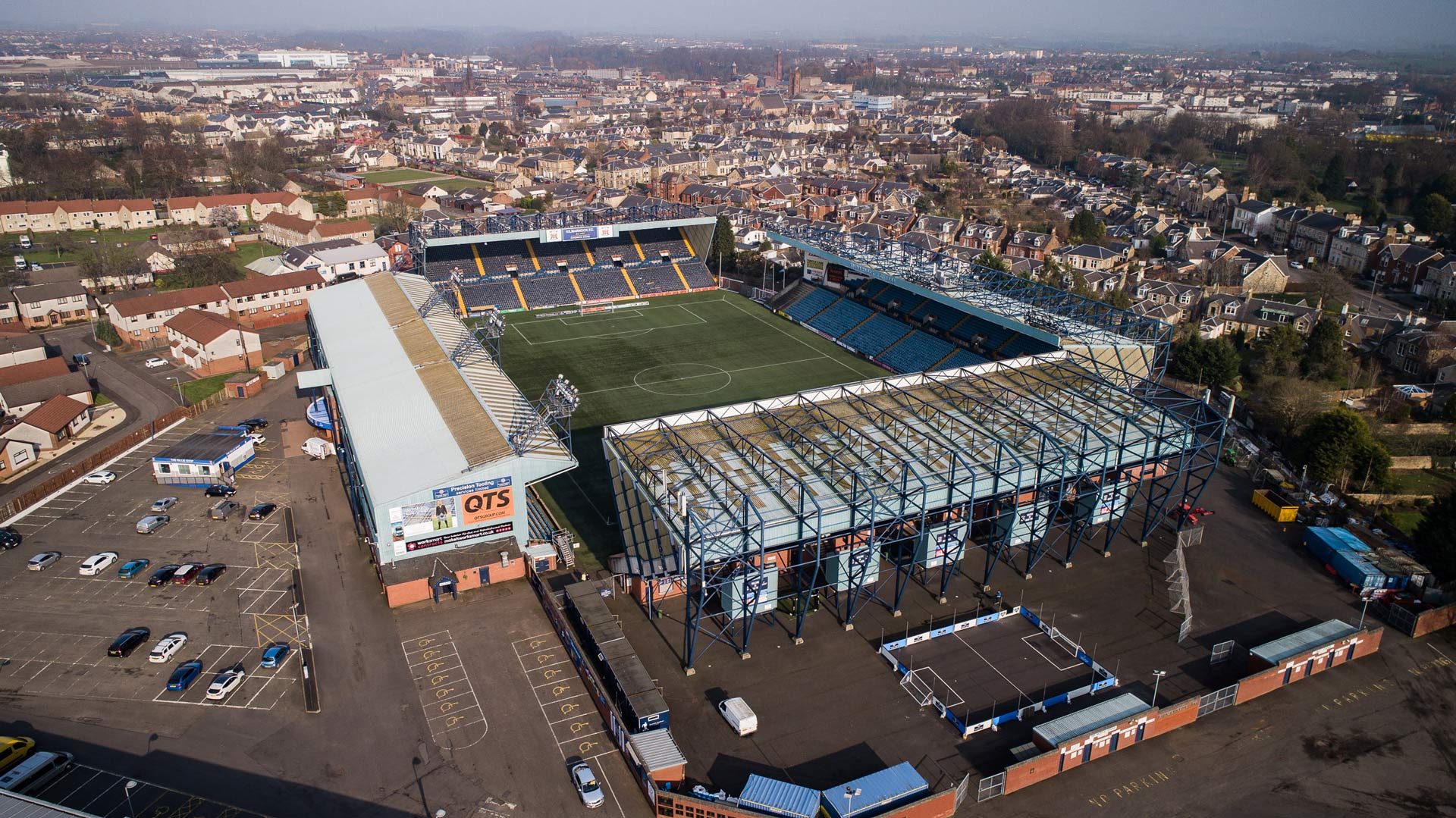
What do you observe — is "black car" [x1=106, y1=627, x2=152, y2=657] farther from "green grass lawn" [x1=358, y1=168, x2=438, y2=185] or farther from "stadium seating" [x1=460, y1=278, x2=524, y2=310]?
"green grass lawn" [x1=358, y1=168, x2=438, y2=185]

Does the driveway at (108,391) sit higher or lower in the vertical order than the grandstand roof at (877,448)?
lower

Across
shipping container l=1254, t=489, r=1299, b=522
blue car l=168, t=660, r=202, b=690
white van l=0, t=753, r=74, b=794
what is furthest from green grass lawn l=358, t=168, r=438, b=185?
shipping container l=1254, t=489, r=1299, b=522

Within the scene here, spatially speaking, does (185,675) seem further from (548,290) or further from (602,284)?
(602,284)

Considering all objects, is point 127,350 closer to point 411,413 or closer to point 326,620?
point 411,413

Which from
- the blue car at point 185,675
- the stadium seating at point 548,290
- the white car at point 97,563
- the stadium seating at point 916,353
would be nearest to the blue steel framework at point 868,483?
the blue car at point 185,675

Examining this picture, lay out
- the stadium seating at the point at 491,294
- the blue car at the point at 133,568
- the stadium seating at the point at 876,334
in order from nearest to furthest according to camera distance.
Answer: the blue car at the point at 133,568
the stadium seating at the point at 876,334
the stadium seating at the point at 491,294

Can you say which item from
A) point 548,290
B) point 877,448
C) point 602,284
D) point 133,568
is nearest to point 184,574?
point 133,568

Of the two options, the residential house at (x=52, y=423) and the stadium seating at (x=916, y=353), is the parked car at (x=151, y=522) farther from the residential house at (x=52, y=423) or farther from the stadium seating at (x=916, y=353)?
the stadium seating at (x=916, y=353)
